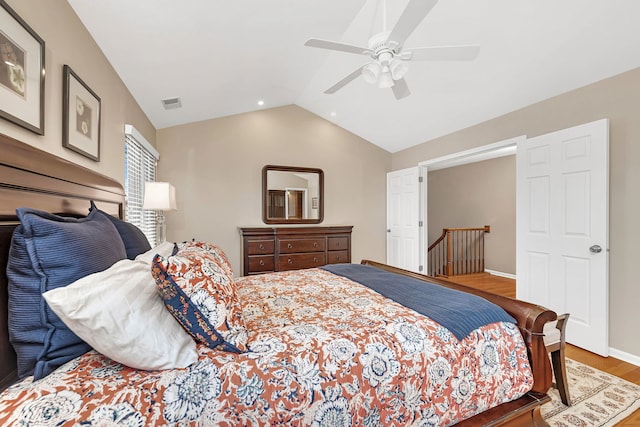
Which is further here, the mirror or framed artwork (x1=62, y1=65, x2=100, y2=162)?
the mirror

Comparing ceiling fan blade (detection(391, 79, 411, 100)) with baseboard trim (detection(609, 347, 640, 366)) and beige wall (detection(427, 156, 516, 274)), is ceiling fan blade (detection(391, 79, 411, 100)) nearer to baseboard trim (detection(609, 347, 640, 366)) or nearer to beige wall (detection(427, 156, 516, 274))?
baseboard trim (detection(609, 347, 640, 366))

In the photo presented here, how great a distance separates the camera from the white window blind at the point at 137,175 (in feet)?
9.25

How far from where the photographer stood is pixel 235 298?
124cm

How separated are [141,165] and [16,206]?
8.01 feet

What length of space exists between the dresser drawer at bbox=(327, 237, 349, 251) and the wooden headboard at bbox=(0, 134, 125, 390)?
10.00ft

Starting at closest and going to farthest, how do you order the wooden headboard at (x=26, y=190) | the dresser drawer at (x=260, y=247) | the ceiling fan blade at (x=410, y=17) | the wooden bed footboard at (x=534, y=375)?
the wooden headboard at (x=26, y=190) → the wooden bed footboard at (x=534, y=375) → the ceiling fan blade at (x=410, y=17) → the dresser drawer at (x=260, y=247)

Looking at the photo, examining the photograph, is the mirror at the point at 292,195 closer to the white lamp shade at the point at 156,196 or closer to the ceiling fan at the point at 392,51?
the white lamp shade at the point at 156,196

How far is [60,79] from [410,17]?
78.3 inches

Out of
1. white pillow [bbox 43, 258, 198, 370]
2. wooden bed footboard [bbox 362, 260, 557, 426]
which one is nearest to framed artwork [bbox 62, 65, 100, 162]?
white pillow [bbox 43, 258, 198, 370]

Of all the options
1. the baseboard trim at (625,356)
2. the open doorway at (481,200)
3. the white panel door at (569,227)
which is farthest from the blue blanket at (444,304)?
the open doorway at (481,200)

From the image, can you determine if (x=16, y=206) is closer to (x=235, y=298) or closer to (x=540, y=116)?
(x=235, y=298)

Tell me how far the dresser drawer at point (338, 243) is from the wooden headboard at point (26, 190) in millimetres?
3047

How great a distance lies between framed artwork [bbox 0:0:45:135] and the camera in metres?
1.18


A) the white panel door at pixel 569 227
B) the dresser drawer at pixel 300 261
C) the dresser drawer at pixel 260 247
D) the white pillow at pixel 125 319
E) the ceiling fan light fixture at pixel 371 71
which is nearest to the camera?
the white pillow at pixel 125 319
